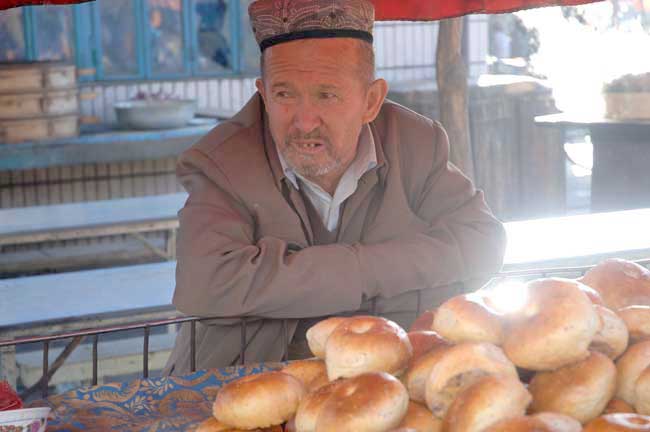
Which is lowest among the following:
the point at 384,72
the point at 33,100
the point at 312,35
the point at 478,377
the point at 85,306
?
the point at 85,306

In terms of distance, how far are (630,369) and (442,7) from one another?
5.83 feet

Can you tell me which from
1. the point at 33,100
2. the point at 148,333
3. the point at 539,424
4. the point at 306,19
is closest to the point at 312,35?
the point at 306,19

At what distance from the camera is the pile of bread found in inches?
45.9

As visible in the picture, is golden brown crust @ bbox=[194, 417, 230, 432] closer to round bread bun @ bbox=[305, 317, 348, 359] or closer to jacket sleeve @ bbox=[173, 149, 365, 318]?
round bread bun @ bbox=[305, 317, 348, 359]

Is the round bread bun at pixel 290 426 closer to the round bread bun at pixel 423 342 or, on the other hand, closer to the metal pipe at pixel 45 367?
the round bread bun at pixel 423 342

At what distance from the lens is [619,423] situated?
108 cm

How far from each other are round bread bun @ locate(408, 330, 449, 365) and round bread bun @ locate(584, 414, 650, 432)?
0.30 m

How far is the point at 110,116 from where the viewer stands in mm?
8031

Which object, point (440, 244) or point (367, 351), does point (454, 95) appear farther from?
point (367, 351)

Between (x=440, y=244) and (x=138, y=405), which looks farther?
(x=440, y=244)

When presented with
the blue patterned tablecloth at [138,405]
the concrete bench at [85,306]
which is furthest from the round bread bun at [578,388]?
the concrete bench at [85,306]

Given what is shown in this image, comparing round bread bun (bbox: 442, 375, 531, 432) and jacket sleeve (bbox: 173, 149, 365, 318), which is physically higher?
round bread bun (bbox: 442, 375, 531, 432)

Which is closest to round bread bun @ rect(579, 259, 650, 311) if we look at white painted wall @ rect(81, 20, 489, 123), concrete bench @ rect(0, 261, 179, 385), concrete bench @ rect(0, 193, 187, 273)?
concrete bench @ rect(0, 261, 179, 385)

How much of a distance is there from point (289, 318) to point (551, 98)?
24.2 feet
